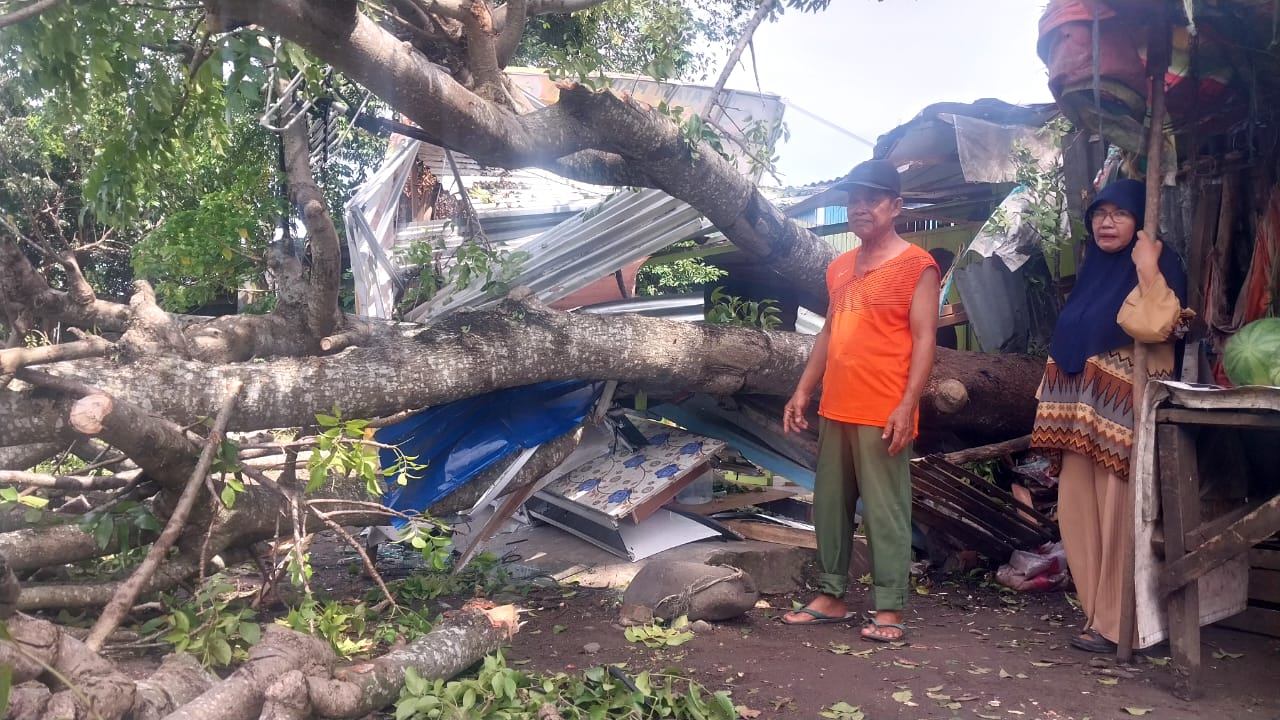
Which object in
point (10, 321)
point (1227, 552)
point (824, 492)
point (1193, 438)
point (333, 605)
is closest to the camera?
point (1227, 552)

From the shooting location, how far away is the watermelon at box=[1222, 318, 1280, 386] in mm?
2787

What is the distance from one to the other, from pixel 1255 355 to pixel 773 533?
2.36 m

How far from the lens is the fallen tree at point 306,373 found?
8.01 ft

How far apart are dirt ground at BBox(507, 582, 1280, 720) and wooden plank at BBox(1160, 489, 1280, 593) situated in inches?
15.7

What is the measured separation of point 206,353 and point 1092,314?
10.9 ft

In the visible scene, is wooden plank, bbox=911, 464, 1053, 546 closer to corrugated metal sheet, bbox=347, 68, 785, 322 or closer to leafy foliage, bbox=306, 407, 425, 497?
corrugated metal sheet, bbox=347, 68, 785, 322

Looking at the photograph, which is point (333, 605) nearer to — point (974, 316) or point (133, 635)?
point (133, 635)

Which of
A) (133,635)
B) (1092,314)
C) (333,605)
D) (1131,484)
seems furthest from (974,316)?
(133,635)

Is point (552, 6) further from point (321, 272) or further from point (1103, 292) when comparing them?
point (1103, 292)

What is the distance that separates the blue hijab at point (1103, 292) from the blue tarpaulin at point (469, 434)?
2.15 m

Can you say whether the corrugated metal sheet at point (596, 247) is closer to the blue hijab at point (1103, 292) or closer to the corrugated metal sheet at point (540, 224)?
the corrugated metal sheet at point (540, 224)

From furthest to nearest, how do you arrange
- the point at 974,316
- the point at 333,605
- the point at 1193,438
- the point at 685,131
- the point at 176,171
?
the point at 974,316 < the point at 176,171 < the point at 685,131 < the point at 333,605 < the point at 1193,438

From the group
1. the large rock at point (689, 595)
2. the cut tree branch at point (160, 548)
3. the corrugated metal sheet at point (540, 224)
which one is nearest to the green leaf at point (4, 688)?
the cut tree branch at point (160, 548)

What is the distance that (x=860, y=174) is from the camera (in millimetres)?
3455
